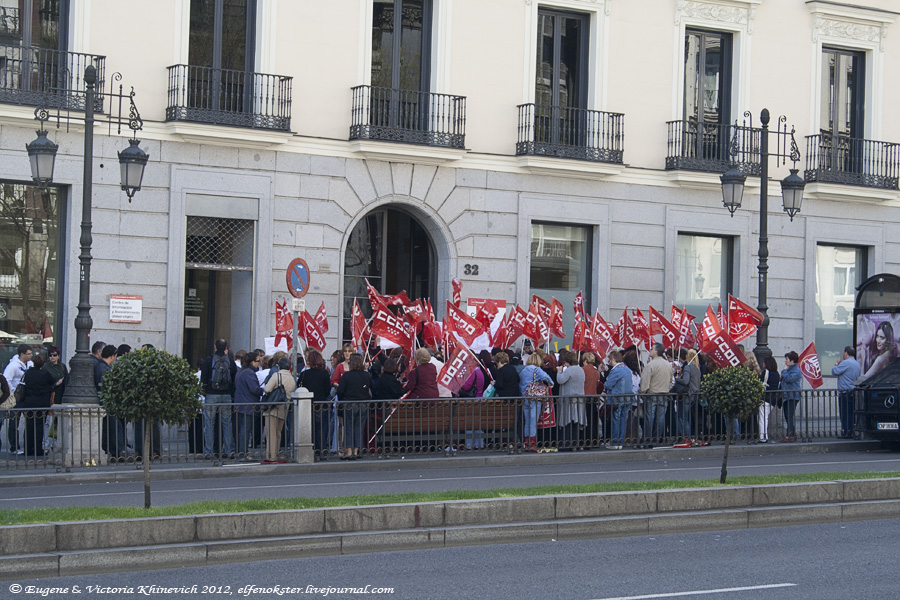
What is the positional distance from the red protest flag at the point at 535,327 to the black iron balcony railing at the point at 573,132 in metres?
4.32

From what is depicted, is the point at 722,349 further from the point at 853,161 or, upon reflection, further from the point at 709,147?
the point at 853,161

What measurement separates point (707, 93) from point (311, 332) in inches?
446

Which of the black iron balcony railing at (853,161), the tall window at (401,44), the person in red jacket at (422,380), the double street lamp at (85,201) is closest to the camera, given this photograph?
the double street lamp at (85,201)

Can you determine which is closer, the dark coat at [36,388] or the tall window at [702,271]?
the dark coat at [36,388]

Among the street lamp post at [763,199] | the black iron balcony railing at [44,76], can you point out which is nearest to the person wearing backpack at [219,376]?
the black iron balcony railing at [44,76]

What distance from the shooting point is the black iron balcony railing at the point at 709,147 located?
26.6 metres

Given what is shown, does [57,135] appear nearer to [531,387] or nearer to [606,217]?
[531,387]

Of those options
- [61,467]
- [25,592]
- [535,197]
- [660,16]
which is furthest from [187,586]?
[660,16]

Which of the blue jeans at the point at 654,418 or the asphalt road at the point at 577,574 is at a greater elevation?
the blue jeans at the point at 654,418

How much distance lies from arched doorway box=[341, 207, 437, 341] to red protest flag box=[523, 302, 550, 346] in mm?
3501

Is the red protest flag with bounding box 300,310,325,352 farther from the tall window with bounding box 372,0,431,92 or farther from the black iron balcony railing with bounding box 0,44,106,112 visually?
the tall window with bounding box 372,0,431,92

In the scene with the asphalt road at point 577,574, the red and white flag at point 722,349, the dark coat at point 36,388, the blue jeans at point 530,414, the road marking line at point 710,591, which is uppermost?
the red and white flag at point 722,349

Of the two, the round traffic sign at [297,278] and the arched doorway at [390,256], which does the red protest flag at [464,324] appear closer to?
the round traffic sign at [297,278]

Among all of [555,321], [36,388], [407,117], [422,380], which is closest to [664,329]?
[555,321]
